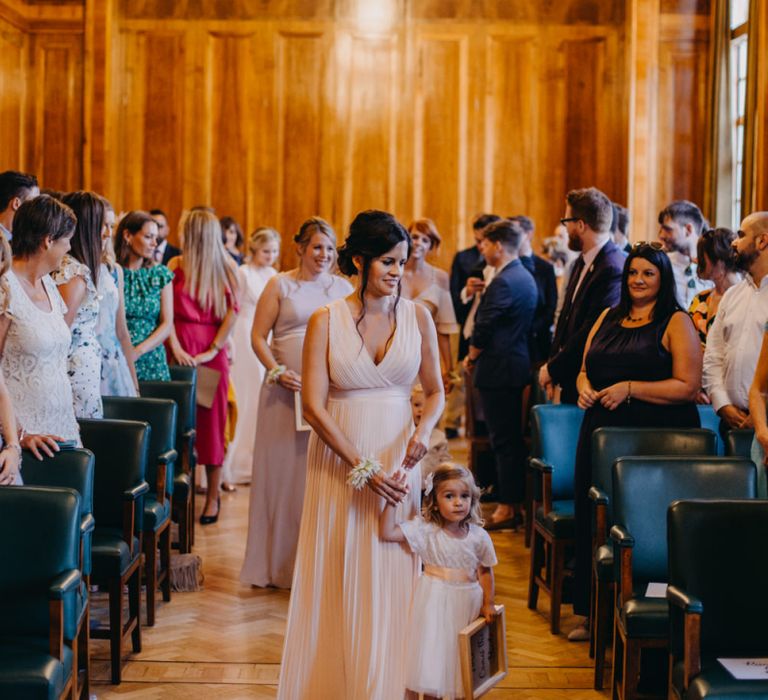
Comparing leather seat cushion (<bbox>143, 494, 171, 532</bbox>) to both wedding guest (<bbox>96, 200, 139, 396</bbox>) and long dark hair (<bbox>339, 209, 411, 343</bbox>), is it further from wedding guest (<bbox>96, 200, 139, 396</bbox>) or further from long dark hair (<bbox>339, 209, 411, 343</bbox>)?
long dark hair (<bbox>339, 209, 411, 343</bbox>)

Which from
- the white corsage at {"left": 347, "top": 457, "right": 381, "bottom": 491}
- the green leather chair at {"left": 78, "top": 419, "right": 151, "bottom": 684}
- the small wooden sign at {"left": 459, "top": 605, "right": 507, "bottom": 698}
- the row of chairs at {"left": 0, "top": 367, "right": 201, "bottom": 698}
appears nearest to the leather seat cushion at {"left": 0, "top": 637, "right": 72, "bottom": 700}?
the row of chairs at {"left": 0, "top": 367, "right": 201, "bottom": 698}

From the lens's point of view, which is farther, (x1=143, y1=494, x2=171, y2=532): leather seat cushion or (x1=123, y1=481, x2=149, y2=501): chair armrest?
(x1=143, y1=494, x2=171, y2=532): leather seat cushion

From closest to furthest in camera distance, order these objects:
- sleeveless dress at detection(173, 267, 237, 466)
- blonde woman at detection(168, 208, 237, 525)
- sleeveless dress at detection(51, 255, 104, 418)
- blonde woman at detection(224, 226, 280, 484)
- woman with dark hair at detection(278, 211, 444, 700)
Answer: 1. woman with dark hair at detection(278, 211, 444, 700)
2. sleeveless dress at detection(51, 255, 104, 418)
3. blonde woman at detection(168, 208, 237, 525)
4. sleeveless dress at detection(173, 267, 237, 466)
5. blonde woman at detection(224, 226, 280, 484)

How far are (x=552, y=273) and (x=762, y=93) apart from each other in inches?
75.7

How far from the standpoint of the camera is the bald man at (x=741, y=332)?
4902 mm

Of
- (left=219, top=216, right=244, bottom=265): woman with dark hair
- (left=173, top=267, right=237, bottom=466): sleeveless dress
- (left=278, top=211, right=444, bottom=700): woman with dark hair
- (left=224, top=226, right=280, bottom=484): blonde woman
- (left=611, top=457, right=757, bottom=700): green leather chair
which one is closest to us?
(left=278, top=211, right=444, bottom=700): woman with dark hair

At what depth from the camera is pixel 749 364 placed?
5.02m

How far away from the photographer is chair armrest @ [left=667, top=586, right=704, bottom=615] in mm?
3357

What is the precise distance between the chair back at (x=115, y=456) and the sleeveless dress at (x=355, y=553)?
3.52 feet

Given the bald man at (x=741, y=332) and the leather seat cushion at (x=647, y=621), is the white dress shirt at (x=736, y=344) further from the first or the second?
the leather seat cushion at (x=647, y=621)

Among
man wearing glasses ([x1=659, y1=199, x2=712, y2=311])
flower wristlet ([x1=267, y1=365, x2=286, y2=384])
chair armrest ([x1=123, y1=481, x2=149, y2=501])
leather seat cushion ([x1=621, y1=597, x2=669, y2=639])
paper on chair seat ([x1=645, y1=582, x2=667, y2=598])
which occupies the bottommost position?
leather seat cushion ([x1=621, y1=597, x2=669, y2=639])

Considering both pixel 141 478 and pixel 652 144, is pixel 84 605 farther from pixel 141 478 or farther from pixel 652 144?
pixel 652 144

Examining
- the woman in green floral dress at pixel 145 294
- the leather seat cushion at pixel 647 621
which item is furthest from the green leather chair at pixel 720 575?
the woman in green floral dress at pixel 145 294

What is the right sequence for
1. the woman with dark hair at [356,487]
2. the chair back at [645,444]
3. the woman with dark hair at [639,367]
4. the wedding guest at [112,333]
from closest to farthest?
the woman with dark hair at [356,487]
the chair back at [645,444]
the woman with dark hair at [639,367]
the wedding guest at [112,333]
